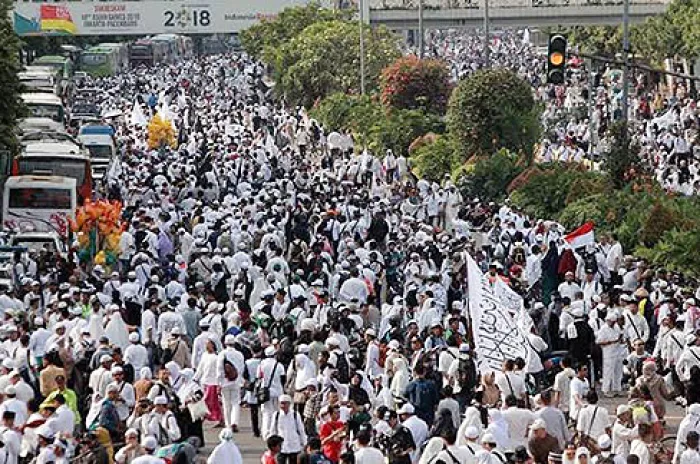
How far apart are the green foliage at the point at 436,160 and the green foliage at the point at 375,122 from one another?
3.46 meters

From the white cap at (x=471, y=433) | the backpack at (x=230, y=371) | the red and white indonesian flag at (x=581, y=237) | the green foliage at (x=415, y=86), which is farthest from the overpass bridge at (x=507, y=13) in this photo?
the white cap at (x=471, y=433)

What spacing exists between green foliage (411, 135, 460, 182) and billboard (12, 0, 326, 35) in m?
52.7

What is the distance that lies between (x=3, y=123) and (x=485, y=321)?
867 inches

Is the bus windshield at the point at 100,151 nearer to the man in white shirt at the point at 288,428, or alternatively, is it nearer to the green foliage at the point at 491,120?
the green foliage at the point at 491,120

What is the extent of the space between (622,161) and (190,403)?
20127mm

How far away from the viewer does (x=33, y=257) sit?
34438 mm

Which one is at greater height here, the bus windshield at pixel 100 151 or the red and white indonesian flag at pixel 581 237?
the red and white indonesian flag at pixel 581 237

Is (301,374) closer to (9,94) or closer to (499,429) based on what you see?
(499,429)

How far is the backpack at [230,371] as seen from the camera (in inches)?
993

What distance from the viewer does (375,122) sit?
58000mm

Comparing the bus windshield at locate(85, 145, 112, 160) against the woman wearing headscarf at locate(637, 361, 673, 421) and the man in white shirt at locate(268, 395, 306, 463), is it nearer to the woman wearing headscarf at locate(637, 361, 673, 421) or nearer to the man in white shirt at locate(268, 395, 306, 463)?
the woman wearing headscarf at locate(637, 361, 673, 421)

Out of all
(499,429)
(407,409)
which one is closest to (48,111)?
(407,409)

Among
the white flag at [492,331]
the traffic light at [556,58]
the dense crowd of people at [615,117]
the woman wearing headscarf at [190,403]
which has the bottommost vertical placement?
the dense crowd of people at [615,117]

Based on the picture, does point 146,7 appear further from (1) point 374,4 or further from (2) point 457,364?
(2) point 457,364
